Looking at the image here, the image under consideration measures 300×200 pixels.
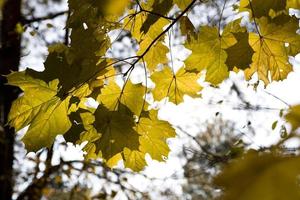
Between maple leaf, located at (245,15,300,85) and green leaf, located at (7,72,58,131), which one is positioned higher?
maple leaf, located at (245,15,300,85)

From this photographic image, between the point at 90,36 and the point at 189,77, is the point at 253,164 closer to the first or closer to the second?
the point at 90,36

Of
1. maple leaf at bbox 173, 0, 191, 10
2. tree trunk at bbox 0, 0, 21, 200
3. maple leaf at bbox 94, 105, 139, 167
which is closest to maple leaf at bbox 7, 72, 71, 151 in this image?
maple leaf at bbox 94, 105, 139, 167

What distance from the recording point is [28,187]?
430cm

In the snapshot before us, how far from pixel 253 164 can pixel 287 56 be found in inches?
57.2

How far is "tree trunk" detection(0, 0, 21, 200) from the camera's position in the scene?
13.5 feet

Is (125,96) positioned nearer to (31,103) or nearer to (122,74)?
(122,74)

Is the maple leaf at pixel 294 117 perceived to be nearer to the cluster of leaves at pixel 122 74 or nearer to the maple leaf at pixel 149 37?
the cluster of leaves at pixel 122 74

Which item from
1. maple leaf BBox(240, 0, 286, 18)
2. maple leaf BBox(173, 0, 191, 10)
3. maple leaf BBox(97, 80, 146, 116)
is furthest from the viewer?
maple leaf BBox(173, 0, 191, 10)

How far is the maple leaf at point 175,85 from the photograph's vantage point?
1.80 metres

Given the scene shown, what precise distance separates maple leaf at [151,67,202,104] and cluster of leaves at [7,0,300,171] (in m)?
0.11

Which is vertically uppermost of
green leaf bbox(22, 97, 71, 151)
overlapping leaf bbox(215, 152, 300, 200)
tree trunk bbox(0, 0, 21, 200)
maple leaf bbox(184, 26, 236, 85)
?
tree trunk bbox(0, 0, 21, 200)

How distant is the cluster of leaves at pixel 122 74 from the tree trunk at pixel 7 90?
8.35 feet

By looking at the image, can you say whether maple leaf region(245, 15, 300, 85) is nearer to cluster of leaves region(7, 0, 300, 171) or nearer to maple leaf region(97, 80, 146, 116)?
cluster of leaves region(7, 0, 300, 171)

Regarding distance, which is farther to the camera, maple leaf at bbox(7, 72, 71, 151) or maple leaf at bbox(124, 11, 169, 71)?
maple leaf at bbox(124, 11, 169, 71)
